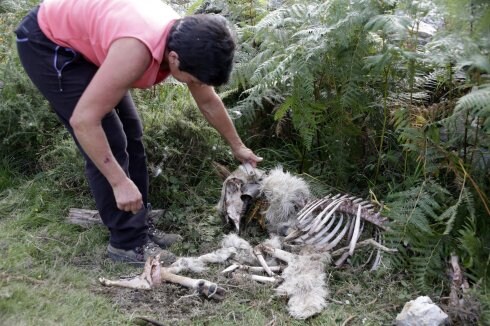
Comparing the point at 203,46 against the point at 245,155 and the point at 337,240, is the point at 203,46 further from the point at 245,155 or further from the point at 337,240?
the point at 337,240

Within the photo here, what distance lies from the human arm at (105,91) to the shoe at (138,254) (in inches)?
29.7

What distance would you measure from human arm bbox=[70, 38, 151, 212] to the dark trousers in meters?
0.30

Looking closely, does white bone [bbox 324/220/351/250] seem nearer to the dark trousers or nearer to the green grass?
the green grass

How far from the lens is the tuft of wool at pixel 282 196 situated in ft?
11.5

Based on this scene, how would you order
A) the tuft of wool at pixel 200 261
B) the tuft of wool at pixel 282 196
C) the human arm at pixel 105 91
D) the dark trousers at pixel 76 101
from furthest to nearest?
the tuft of wool at pixel 282 196
the tuft of wool at pixel 200 261
the dark trousers at pixel 76 101
the human arm at pixel 105 91

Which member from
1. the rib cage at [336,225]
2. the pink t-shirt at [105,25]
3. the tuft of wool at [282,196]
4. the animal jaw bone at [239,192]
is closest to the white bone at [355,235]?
the rib cage at [336,225]

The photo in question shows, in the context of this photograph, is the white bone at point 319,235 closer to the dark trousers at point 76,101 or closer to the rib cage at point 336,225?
the rib cage at point 336,225

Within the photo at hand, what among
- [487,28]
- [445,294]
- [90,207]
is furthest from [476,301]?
[90,207]

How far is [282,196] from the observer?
3.50m

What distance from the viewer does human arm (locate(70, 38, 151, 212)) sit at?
8.62 ft

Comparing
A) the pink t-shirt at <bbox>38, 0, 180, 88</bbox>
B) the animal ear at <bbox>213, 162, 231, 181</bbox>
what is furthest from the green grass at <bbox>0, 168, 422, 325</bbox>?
the pink t-shirt at <bbox>38, 0, 180, 88</bbox>

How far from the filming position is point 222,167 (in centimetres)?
394

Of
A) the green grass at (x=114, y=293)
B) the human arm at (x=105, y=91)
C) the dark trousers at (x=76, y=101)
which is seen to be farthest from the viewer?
the dark trousers at (x=76, y=101)

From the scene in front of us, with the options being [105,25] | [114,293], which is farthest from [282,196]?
[105,25]
